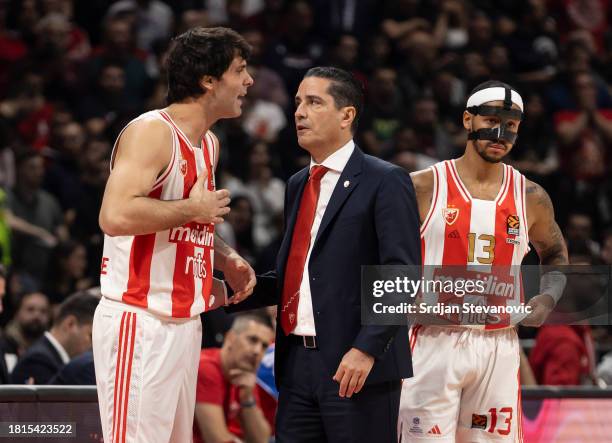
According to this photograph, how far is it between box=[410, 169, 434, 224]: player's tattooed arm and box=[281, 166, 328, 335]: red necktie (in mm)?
721

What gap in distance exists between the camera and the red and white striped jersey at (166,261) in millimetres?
4273

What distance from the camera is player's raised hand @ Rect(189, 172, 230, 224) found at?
4258 millimetres

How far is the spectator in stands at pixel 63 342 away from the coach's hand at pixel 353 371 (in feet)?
9.75

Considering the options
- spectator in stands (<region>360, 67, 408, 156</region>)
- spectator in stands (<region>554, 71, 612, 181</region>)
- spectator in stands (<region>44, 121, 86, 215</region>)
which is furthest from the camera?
spectator in stands (<region>554, 71, 612, 181</region>)

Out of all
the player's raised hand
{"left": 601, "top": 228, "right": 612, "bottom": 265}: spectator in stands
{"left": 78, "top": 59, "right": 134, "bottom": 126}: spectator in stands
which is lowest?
the player's raised hand

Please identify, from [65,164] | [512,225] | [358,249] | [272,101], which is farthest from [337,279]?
[272,101]

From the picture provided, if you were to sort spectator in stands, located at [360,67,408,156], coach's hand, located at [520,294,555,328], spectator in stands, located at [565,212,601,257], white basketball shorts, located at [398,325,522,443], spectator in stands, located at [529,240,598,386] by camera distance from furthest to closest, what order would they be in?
spectator in stands, located at [360,67,408,156], spectator in stands, located at [565,212,601,257], spectator in stands, located at [529,240,598,386], coach's hand, located at [520,294,555,328], white basketball shorts, located at [398,325,522,443]

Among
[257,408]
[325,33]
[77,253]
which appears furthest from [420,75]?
[257,408]

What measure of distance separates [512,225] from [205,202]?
5.78ft

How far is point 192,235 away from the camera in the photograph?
14.5 feet

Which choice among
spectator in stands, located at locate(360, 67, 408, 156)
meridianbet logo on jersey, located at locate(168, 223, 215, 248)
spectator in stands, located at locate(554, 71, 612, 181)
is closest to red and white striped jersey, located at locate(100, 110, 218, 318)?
meridianbet logo on jersey, located at locate(168, 223, 215, 248)

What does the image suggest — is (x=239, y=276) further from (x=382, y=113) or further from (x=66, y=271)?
(x=382, y=113)

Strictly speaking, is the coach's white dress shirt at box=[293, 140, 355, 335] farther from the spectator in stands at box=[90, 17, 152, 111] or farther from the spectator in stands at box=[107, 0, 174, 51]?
the spectator in stands at box=[107, 0, 174, 51]

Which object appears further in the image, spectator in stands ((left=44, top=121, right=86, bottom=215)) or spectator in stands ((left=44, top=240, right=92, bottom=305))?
spectator in stands ((left=44, top=121, right=86, bottom=215))
